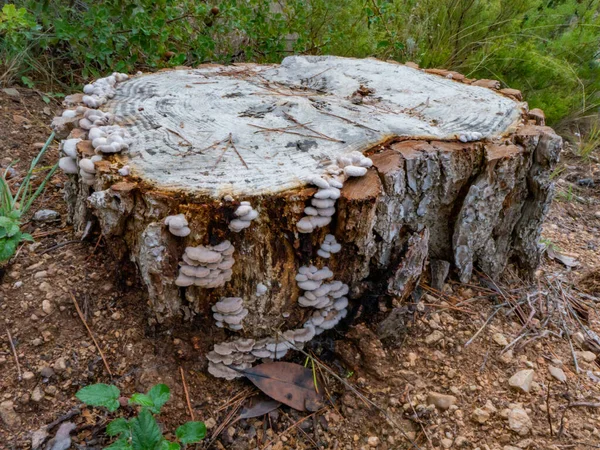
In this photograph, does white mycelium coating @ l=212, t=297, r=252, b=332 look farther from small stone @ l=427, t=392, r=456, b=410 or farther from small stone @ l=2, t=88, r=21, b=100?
small stone @ l=2, t=88, r=21, b=100

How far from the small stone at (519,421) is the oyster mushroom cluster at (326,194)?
1.07m

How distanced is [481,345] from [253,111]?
162 cm

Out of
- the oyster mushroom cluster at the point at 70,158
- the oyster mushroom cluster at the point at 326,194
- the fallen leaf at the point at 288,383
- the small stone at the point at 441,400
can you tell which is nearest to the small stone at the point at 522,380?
the small stone at the point at 441,400

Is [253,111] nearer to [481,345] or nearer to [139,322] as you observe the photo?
[139,322]

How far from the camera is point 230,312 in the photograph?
1.88 meters

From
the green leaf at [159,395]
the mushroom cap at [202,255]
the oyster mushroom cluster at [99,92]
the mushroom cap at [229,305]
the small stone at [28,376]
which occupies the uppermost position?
the oyster mushroom cluster at [99,92]

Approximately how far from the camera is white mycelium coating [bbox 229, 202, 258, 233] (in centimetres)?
161

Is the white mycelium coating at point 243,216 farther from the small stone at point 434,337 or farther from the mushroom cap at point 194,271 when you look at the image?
the small stone at point 434,337

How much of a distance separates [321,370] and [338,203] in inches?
30.6

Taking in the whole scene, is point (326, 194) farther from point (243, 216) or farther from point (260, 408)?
point (260, 408)

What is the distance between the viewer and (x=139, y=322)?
6.48ft

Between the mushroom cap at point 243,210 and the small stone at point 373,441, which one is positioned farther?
the small stone at point 373,441

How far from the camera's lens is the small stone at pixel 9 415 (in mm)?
1639

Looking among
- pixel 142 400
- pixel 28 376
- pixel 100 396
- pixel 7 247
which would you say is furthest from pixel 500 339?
pixel 7 247
